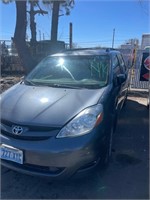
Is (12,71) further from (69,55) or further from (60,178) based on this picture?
(60,178)

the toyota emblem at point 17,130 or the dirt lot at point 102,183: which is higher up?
the toyota emblem at point 17,130

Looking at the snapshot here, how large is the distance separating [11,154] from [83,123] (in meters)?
0.89

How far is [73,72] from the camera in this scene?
3.89m

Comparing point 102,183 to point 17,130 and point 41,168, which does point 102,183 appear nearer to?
point 41,168

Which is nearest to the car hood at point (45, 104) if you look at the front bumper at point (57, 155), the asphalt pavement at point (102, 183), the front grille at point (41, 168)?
the front bumper at point (57, 155)

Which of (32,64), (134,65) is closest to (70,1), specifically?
(32,64)

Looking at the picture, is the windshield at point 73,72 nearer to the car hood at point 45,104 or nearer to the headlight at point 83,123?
the car hood at point 45,104

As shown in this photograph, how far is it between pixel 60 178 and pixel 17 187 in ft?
2.25

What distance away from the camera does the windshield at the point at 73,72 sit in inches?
143

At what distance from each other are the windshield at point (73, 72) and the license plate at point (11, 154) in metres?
1.28

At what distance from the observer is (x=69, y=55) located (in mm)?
4277

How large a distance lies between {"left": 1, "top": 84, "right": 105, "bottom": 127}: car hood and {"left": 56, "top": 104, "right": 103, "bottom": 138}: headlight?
0.07 meters

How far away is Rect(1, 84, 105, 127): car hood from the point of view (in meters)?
2.73

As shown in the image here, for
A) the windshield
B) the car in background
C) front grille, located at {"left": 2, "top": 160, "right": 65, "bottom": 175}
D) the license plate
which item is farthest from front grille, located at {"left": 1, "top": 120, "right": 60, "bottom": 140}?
the windshield
